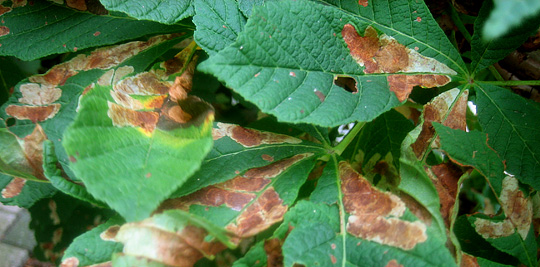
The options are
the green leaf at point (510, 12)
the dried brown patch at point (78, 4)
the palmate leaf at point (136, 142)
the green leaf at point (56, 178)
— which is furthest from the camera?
the dried brown patch at point (78, 4)

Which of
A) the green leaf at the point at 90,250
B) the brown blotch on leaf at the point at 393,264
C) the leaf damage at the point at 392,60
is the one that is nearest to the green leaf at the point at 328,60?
the leaf damage at the point at 392,60

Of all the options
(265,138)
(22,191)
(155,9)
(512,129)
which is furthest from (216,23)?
(512,129)

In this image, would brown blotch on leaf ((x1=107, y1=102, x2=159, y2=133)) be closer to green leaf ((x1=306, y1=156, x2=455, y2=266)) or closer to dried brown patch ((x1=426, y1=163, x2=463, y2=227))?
green leaf ((x1=306, y1=156, x2=455, y2=266))

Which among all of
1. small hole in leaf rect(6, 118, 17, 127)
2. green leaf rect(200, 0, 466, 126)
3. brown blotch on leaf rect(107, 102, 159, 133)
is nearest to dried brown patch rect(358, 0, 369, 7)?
green leaf rect(200, 0, 466, 126)

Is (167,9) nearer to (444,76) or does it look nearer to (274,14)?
(274,14)

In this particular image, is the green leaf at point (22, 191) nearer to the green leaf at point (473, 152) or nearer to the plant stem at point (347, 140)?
the plant stem at point (347, 140)

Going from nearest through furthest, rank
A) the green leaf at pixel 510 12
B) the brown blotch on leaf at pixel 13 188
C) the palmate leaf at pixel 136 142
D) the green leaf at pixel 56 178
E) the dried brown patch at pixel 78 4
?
the green leaf at pixel 510 12 < the palmate leaf at pixel 136 142 < the green leaf at pixel 56 178 < the brown blotch on leaf at pixel 13 188 < the dried brown patch at pixel 78 4

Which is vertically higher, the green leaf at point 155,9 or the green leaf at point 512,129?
the green leaf at point 155,9

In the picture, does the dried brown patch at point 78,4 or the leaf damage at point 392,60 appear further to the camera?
the dried brown patch at point 78,4

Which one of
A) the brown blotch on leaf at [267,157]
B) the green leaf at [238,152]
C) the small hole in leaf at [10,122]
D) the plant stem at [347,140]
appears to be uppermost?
the small hole in leaf at [10,122]
